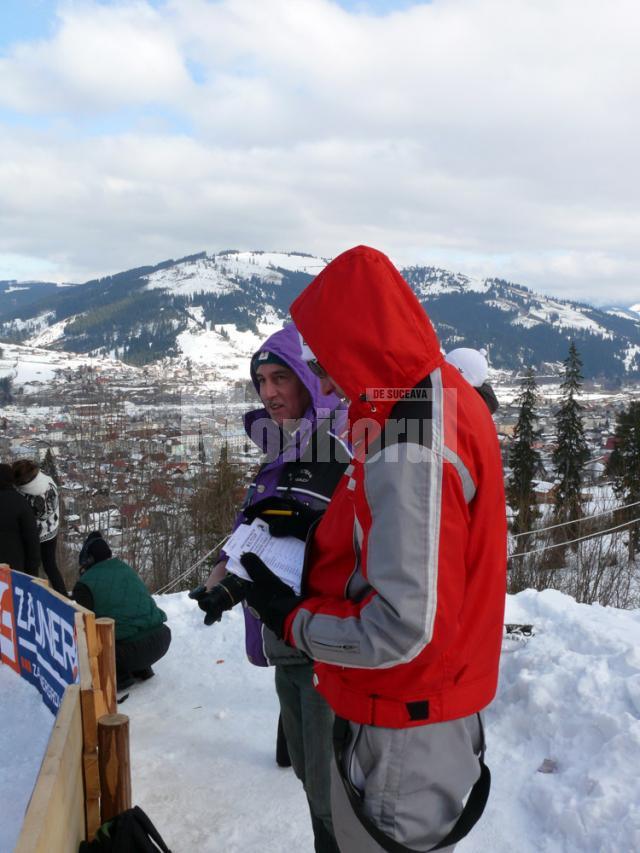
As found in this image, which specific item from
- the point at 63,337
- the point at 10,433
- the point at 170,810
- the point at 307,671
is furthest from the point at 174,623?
the point at 63,337

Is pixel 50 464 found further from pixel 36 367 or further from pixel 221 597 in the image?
pixel 36 367

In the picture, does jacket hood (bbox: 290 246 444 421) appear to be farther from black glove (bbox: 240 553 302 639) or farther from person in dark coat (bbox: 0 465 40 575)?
person in dark coat (bbox: 0 465 40 575)

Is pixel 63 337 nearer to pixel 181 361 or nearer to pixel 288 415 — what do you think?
pixel 181 361

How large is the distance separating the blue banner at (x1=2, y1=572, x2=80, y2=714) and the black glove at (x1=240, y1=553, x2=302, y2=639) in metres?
2.15

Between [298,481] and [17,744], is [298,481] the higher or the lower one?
the higher one

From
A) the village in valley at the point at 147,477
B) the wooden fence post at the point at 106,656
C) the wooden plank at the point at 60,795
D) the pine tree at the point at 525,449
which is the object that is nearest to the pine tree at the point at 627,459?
the village in valley at the point at 147,477

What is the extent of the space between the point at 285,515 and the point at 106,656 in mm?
2150

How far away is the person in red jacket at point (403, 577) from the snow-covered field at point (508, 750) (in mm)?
1790

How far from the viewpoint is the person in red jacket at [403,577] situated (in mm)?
1373

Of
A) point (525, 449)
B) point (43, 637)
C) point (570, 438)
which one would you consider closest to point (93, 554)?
point (43, 637)

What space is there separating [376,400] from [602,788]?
276 cm

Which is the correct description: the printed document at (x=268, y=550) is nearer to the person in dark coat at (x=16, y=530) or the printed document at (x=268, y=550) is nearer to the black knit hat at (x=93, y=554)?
the black knit hat at (x=93, y=554)

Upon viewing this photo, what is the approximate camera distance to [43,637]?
4363mm

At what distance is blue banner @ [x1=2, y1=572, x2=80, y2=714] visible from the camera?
3.83 m
